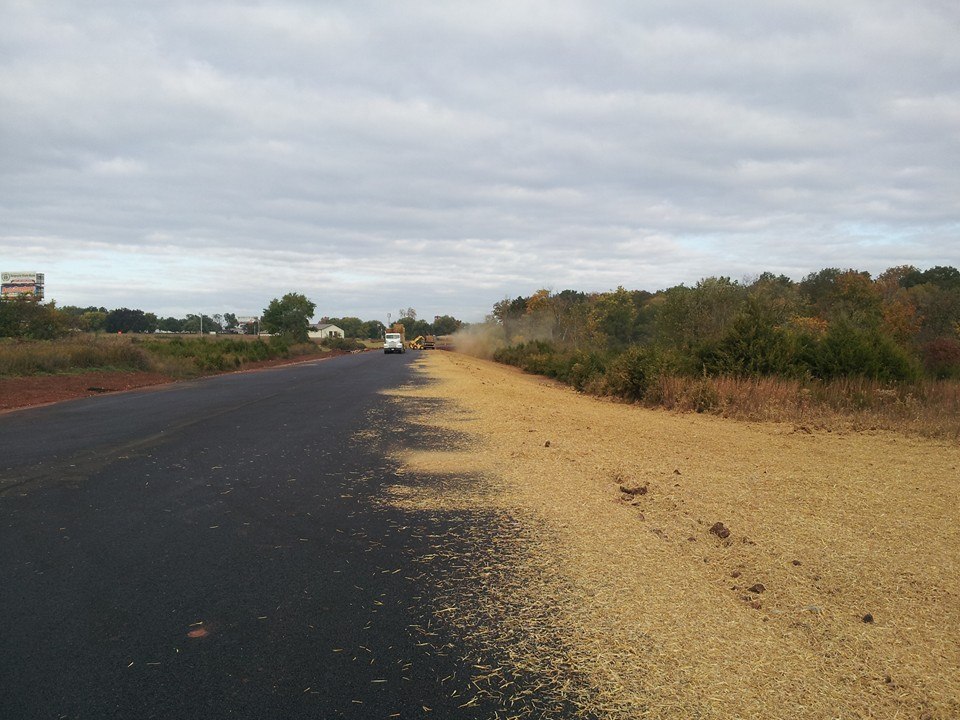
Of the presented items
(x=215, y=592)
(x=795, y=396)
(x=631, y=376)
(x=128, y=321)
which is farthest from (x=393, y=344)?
(x=128, y=321)

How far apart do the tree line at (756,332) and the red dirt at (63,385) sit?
16.2 m

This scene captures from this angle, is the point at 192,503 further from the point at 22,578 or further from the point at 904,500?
the point at 904,500

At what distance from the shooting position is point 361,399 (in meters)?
18.0

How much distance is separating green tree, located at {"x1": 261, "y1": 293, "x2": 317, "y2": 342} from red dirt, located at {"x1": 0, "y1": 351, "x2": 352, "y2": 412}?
53.4m

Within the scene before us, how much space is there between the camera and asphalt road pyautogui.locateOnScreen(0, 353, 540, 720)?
3.11 m

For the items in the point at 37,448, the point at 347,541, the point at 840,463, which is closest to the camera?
the point at 347,541

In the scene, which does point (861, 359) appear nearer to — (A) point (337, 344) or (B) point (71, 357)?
(B) point (71, 357)

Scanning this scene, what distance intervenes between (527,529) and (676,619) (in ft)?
6.69

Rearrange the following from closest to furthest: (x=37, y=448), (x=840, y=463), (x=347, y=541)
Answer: (x=347, y=541), (x=840, y=463), (x=37, y=448)

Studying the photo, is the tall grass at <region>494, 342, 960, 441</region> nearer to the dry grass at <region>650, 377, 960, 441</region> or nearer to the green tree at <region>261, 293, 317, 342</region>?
the dry grass at <region>650, 377, 960, 441</region>

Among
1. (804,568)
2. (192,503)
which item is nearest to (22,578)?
(192,503)

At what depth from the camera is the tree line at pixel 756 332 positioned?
16000 millimetres

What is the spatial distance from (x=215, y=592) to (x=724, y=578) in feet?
11.9

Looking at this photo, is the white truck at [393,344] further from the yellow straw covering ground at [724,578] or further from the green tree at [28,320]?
the yellow straw covering ground at [724,578]
